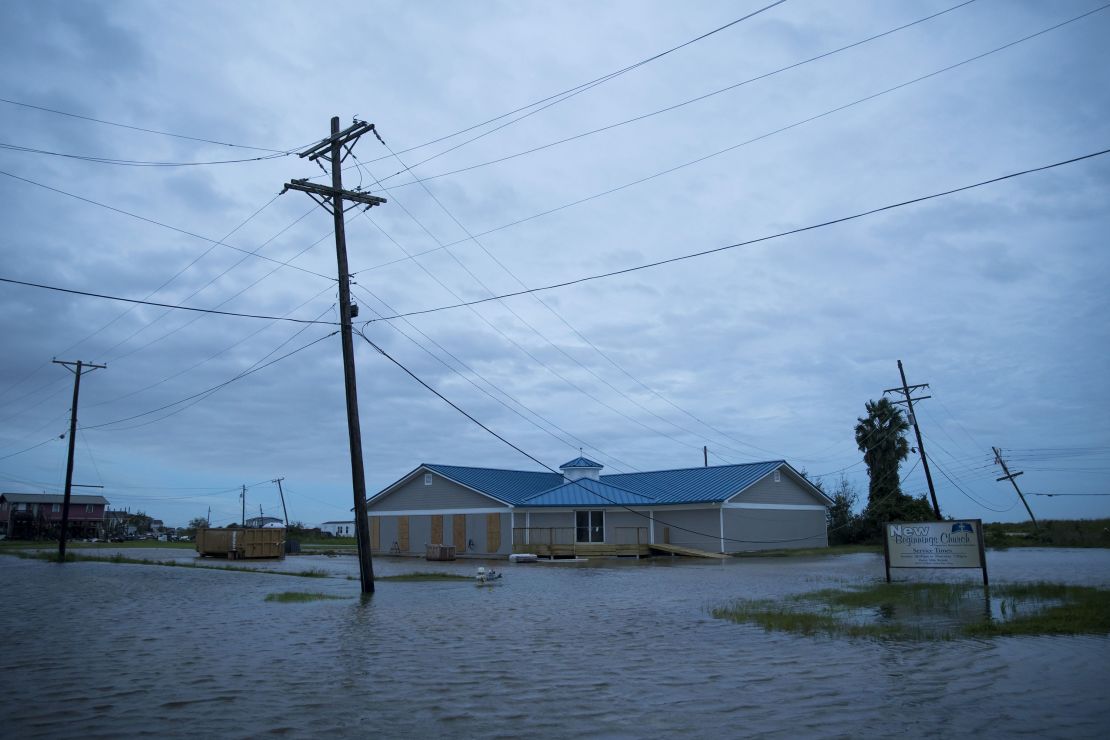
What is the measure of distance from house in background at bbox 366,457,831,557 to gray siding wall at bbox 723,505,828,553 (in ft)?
0.20

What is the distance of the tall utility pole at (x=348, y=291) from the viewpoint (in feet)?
71.4

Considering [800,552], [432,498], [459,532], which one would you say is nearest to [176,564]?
[459,532]

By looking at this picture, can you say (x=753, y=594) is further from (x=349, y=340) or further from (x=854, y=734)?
(x=854, y=734)

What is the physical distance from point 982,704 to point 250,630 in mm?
11245

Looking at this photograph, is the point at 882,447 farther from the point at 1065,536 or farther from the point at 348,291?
the point at 348,291

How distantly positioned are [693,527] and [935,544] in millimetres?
26084

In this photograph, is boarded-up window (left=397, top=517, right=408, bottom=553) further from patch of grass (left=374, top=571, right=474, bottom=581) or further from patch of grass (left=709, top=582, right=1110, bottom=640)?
patch of grass (left=709, top=582, right=1110, bottom=640)

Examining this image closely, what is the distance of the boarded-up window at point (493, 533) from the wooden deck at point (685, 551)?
867 cm

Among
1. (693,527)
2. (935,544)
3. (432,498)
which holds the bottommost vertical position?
(935,544)

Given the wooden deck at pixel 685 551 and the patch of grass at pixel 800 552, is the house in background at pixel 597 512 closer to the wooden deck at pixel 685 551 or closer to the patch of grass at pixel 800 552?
the wooden deck at pixel 685 551

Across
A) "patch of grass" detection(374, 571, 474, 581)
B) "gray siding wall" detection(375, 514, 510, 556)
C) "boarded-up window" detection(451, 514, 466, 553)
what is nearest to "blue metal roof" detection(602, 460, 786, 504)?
"gray siding wall" detection(375, 514, 510, 556)

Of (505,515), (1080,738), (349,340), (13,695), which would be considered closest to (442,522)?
(505,515)

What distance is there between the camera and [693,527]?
46.8m

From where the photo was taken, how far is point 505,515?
47.6m
